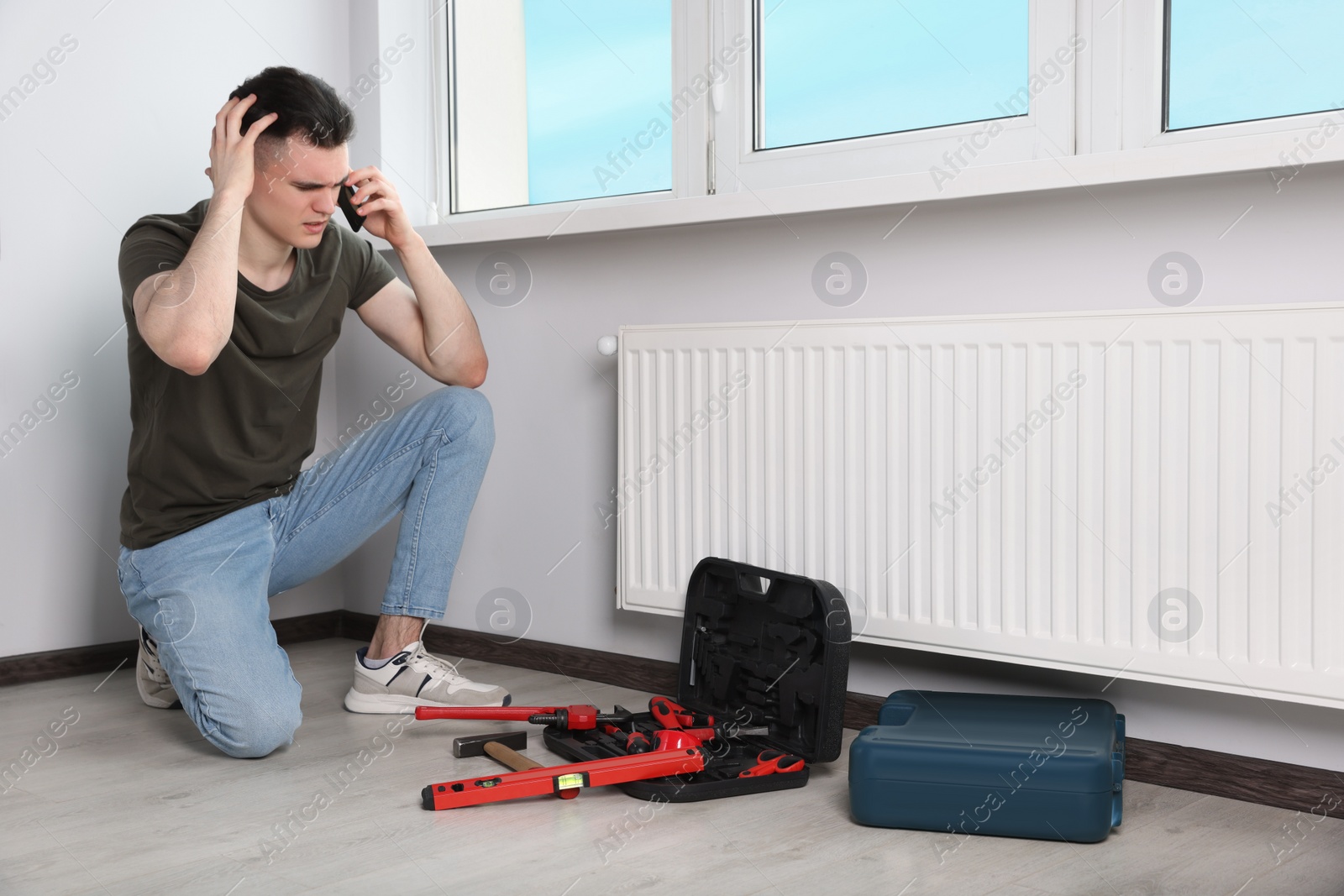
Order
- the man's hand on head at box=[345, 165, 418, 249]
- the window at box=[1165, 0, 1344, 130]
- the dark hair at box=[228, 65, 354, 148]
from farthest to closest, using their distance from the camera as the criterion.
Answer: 1. the man's hand on head at box=[345, 165, 418, 249]
2. the dark hair at box=[228, 65, 354, 148]
3. the window at box=[1165, 0, 1344, 130]

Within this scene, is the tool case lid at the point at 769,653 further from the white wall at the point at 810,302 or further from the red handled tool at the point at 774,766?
the white wall at the point at 810,302

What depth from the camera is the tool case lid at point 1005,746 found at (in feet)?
4.02

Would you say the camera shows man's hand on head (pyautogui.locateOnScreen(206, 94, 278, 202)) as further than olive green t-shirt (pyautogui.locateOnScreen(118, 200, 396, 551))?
No

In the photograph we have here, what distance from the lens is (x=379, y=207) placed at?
1795 millimetres

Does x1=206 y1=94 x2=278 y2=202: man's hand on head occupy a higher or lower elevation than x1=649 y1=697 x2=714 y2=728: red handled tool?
higher

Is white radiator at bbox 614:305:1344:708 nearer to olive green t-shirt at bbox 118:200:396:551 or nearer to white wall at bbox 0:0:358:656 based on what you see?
olive green t-shirt at bbox 118:200:396:551

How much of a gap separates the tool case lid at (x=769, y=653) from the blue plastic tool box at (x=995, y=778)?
0.14 m

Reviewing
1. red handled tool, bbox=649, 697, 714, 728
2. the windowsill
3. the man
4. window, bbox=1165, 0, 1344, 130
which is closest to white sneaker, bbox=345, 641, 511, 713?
the man

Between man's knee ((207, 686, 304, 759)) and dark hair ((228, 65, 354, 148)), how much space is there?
0.80 meters

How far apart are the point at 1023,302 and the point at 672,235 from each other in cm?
64

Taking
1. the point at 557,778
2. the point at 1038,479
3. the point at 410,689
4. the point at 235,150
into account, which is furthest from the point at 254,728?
the point at 1038,479

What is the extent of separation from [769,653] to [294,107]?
1033 mm

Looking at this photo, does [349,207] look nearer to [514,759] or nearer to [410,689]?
[410,689]

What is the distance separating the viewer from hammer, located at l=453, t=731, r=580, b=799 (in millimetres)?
1499
